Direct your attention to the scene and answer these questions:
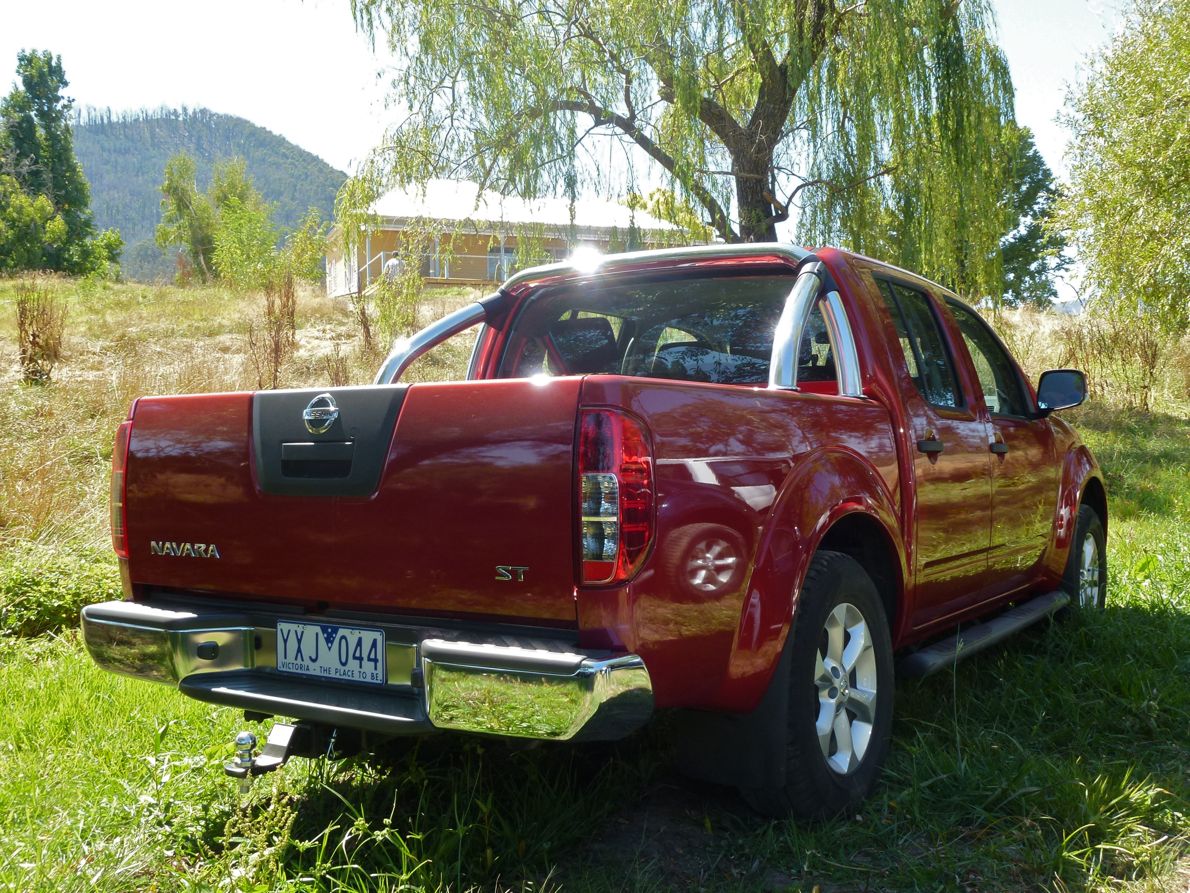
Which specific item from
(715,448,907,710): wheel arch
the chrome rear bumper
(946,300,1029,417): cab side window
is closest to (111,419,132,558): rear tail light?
the chrome rear bumper

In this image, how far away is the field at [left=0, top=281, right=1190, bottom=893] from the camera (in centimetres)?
279

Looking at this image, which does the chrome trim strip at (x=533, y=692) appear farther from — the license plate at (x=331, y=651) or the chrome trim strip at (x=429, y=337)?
the chrome trim strip at (x=429, y=337)

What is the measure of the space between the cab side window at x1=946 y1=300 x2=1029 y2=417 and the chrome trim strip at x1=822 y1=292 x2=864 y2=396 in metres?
1.36

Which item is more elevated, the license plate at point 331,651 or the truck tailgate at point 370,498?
the truck tailgate at point 370,498

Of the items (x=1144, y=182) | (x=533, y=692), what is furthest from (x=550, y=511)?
(x=1144, y=182)

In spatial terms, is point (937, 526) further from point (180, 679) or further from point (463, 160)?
Result: point (463, 160)

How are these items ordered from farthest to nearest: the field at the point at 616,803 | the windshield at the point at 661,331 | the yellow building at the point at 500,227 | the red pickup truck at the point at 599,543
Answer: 1. the yellow building at the point at 500,227
2. the windshield at the point at 661,331
3. the field at the point at 616,803
4. the red pickup truck at the point at 599,543

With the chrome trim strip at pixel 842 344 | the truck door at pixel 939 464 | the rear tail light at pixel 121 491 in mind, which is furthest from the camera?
the truck door at pixel 939 464

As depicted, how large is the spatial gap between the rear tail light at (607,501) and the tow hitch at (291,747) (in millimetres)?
1184

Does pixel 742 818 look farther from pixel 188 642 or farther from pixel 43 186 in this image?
pixel 43 186

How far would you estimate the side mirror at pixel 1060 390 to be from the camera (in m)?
4.91

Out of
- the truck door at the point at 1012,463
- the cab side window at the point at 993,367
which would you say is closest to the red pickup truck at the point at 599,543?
the truck door at the point at 1012,463

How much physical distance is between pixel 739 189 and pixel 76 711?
9262 millimetres

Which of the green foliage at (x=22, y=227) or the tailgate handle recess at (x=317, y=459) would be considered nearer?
the tailgate handle recess at (x=317, y=459)
